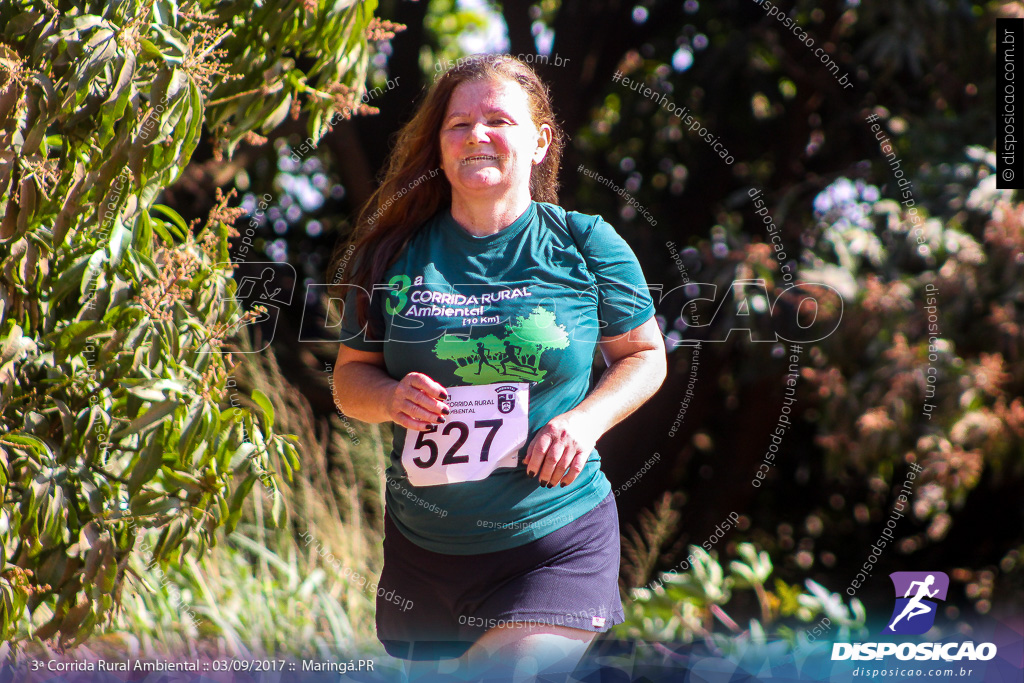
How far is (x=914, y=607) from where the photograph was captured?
2465mm

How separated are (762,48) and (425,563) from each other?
138 inches

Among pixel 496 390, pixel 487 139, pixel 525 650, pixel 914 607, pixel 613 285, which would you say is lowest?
pixel 914 607

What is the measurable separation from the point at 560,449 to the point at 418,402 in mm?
282

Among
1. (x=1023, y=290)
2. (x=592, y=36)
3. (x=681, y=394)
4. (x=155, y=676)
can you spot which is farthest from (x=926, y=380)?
(x=155, y=676)

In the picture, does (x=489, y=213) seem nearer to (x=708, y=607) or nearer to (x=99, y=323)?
(x=99, y=323)

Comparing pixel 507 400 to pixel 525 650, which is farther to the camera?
pixel 507 400

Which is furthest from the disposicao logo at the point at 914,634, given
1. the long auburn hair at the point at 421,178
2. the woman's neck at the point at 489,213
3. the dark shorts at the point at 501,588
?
the long auburn hair at the point at 421,178

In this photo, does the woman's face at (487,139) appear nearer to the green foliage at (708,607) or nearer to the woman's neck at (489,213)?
the woman's neck at (489,213)

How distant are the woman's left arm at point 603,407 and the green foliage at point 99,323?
70 centimetres

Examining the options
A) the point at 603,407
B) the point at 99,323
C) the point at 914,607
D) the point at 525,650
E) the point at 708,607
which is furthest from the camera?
the point at 708,607

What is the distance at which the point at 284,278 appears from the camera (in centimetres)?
461

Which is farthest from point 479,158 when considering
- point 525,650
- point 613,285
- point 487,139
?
point 525,650

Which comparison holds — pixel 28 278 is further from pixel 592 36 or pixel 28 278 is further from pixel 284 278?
pixel 592 36

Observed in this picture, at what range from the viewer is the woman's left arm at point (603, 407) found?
1636mm
